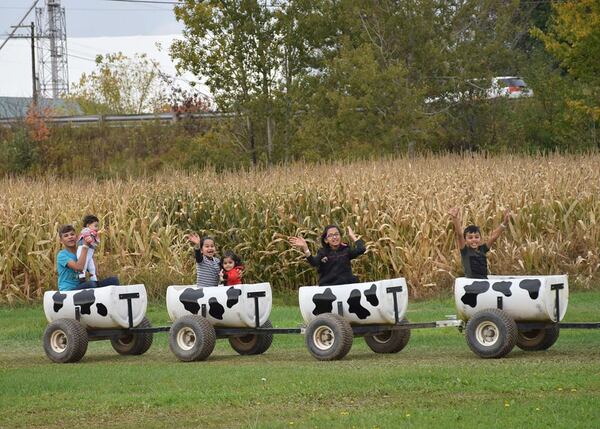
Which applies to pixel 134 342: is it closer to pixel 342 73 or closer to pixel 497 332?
pixel 497 332

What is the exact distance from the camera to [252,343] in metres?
14.2

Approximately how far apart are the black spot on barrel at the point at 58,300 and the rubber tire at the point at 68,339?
0.72 feet

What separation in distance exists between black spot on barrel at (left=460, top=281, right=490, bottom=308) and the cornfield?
705 cm

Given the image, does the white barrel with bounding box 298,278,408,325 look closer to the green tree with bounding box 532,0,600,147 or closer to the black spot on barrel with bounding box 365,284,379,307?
the black spot on barrel with bounding box 365,284,379,307

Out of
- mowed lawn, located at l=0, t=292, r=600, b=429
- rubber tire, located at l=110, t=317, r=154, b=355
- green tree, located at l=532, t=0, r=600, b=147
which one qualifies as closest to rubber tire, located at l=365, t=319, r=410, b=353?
mowed lawn, located at l=0, t=292, r=600, b=429

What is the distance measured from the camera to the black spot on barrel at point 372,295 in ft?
42.7

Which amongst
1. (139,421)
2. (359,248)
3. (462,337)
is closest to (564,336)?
(462,337)

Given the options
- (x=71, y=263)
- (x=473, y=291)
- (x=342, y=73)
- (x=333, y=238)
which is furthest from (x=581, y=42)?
(x=71, y=263)

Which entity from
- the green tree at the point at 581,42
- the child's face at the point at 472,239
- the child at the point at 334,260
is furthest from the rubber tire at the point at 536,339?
the green tree at the point at 581,42

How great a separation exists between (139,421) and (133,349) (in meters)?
5.03

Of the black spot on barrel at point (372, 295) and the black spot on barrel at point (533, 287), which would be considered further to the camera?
the black spot on barrel at point (372, 295)

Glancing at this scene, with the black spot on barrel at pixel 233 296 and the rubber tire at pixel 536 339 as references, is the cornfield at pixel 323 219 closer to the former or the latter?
the rubber tire at pixel 536 339

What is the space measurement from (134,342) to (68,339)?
3.12 feet

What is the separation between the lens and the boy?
14141mm
